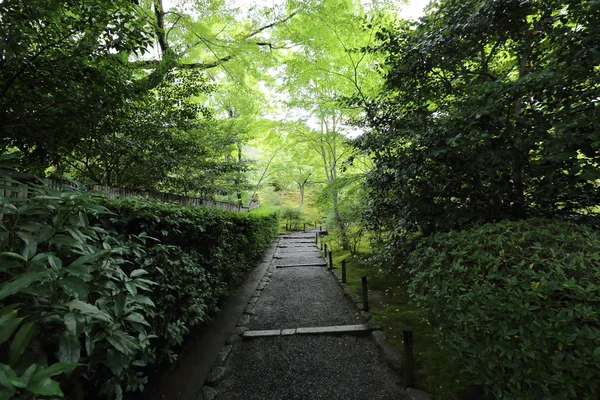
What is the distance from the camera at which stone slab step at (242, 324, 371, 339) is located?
12.2ft

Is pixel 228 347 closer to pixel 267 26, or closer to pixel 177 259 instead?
pixel 177 259

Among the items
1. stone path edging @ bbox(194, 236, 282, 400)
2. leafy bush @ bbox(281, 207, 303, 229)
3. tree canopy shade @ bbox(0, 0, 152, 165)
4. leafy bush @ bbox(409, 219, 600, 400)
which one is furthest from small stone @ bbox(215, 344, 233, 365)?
leafy bush @ bbox(281, 207, 303, 229)

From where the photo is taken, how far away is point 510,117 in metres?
2.99

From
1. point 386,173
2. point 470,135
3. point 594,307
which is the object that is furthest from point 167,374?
point 470,135

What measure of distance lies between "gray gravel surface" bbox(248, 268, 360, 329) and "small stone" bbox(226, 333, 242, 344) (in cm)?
39

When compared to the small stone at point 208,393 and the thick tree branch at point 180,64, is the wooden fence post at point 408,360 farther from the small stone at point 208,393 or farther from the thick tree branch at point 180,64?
the thick tree branch at point 180,64

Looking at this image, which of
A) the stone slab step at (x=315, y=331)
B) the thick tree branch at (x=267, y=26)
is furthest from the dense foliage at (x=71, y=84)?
the thick tree branch at (x=267, y=26)

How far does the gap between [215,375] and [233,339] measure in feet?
2.59

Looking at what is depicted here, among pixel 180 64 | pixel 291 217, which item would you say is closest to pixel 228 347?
pixel 180 64

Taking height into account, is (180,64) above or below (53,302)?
above

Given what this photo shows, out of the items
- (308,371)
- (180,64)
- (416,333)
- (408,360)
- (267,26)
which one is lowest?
(308,371)

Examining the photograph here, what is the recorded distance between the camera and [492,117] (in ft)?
9.60

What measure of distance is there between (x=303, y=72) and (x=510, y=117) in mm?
5945

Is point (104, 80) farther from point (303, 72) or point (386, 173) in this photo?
point (303, 72)
